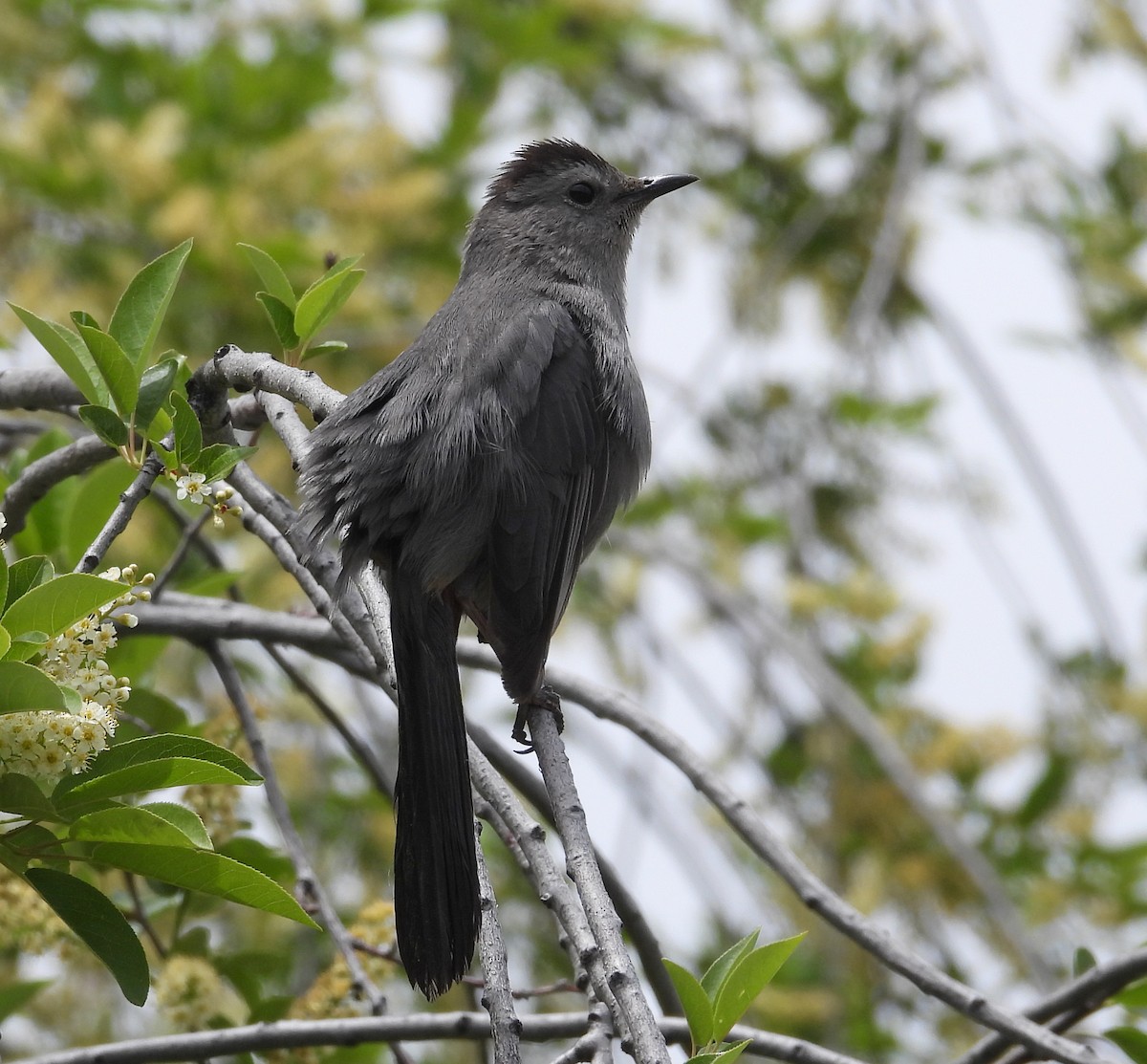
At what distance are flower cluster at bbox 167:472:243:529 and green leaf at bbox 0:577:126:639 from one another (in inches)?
11.6

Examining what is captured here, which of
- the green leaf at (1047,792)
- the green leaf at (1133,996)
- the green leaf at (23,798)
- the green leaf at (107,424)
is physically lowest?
the green leaf at (1133,996)

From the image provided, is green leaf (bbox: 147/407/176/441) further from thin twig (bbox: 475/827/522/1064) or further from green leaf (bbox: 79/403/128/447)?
thin twig (bbox: 475/827/522/1064)

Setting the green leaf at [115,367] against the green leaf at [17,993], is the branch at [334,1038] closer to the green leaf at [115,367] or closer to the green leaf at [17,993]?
the green leaf at [17,993]

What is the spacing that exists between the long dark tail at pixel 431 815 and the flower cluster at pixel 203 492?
525 millimetres

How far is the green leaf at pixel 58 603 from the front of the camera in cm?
184

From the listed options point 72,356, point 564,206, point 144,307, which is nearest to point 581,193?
point 564,206

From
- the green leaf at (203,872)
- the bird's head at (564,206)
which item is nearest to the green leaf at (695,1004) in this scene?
the green leaf at (203,872)

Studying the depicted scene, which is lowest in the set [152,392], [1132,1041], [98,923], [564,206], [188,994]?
[1132,1041]

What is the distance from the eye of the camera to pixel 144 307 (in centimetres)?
246

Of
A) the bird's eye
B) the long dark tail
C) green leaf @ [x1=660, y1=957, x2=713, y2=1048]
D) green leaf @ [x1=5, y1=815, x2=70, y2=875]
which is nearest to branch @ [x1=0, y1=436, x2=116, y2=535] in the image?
the long dark tail

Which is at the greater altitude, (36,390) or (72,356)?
(36,390)

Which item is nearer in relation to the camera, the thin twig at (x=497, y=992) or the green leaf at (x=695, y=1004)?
the thin twig at (x=497, y=992)

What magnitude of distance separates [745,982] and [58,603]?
1.15 metres

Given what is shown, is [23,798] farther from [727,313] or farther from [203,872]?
[727,313]
